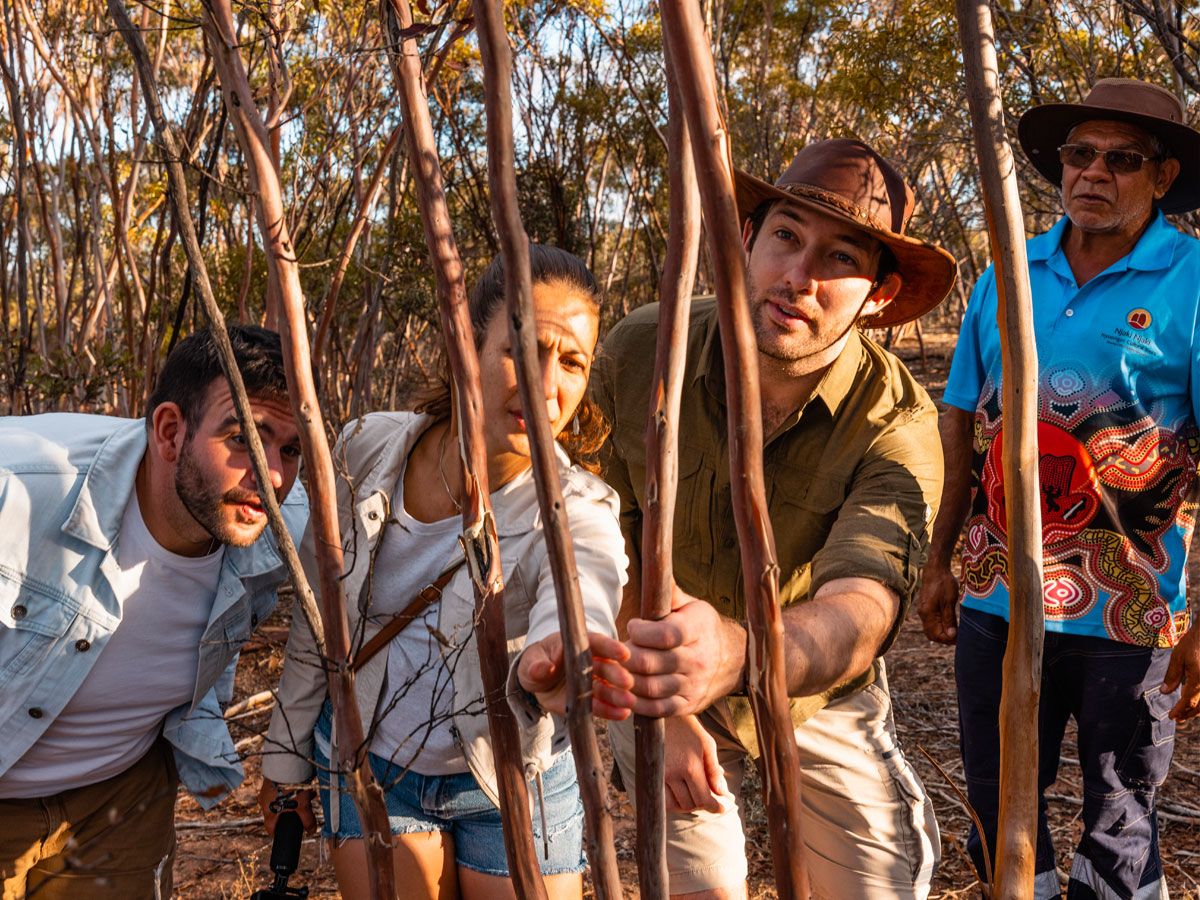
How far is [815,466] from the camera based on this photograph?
6.82 feet

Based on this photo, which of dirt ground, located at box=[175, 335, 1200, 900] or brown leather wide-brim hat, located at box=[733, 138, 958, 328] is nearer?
brown leather wide-brim hat, located at box=[733, 138, 958, 328]

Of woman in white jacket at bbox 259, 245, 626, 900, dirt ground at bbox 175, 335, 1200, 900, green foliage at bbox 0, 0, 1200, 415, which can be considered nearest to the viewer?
woman in white jacket at bbox 259, 245, 626, 900

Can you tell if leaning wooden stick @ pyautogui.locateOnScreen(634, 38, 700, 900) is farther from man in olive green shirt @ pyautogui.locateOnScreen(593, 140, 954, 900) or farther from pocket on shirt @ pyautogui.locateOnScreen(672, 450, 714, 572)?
pocket on shirt @ pyautogui.locateOnScreen(672, 450, 714, 572)

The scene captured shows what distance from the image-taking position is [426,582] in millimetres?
1743

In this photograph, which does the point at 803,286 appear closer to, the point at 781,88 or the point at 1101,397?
the point at 1101,397

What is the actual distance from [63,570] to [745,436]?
144cm

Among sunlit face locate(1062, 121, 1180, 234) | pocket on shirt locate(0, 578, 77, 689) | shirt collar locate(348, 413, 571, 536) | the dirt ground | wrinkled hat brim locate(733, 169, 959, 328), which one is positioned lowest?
the dirt ground

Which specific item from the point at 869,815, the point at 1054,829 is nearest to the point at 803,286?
the point at 869,815

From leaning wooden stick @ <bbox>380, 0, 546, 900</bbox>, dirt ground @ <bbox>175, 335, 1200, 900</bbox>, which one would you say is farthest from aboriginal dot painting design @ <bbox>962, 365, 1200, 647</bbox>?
leaning wooden stick @ <bbox>380, 0, 546, 900</bbox>

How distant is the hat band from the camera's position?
197 cm

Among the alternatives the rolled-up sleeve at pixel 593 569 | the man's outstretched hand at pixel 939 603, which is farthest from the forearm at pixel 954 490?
the rolled-up sleeve at pixel 593 569

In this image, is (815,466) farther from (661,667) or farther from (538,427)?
(538,427)

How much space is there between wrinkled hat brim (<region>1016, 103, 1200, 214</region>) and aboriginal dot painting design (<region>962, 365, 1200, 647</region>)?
0.60 metres

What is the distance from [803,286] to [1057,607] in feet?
3.74
